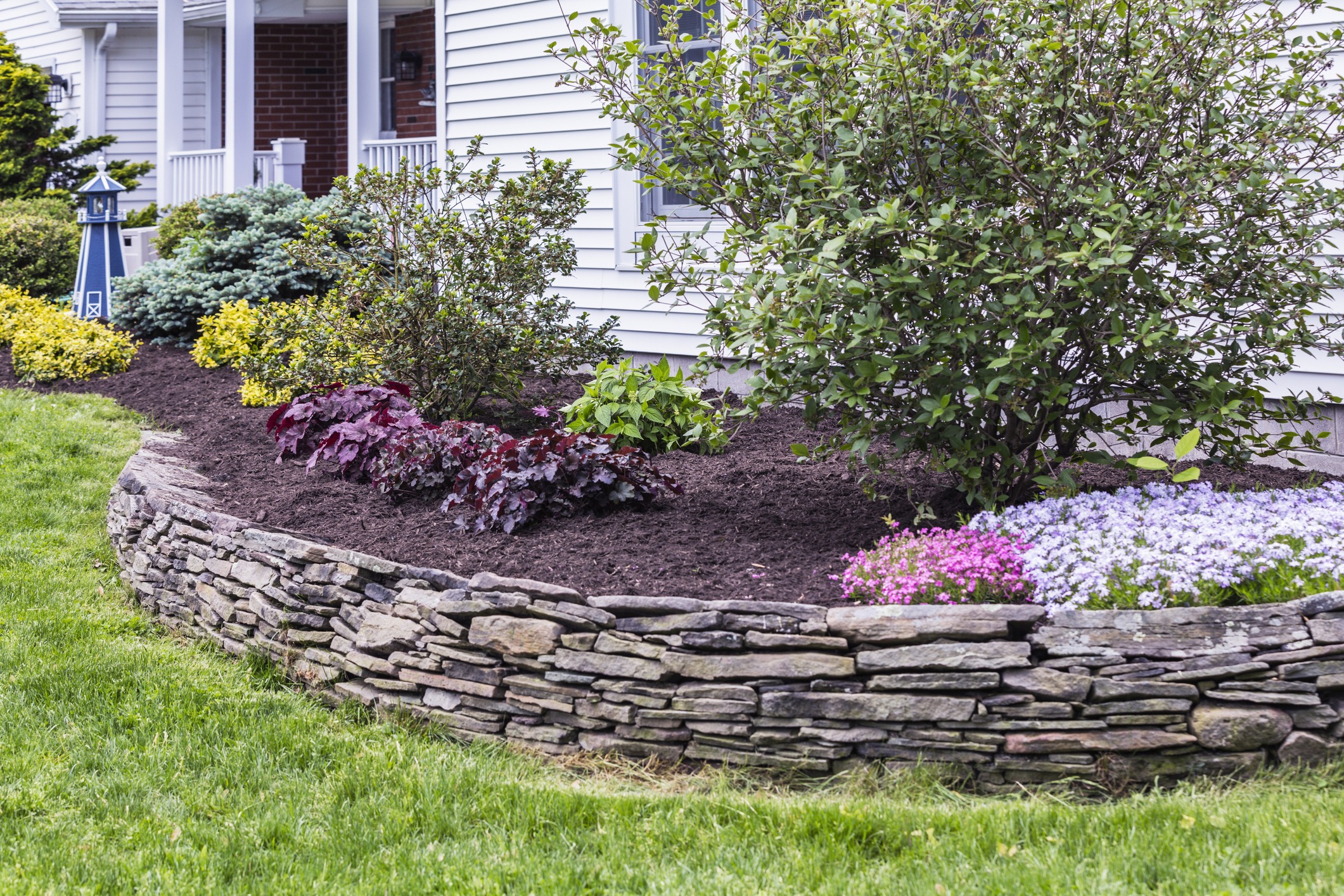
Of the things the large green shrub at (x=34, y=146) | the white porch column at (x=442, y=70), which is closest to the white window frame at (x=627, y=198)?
the white porch column at (x=442, y=70)

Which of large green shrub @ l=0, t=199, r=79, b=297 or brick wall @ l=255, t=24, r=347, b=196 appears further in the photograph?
brick wall @ l=255, t=24, r=347, b=196

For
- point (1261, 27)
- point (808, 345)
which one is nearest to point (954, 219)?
point (808, 345)

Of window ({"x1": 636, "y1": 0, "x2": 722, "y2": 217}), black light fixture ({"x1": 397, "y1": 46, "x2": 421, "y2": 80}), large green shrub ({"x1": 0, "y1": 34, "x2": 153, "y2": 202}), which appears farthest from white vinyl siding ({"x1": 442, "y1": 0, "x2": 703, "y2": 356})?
large green shrub ({"x1": 0, "y1": 34, "x2": 153, "y2": 202})

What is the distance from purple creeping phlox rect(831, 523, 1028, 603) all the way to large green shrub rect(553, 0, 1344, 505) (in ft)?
1.36

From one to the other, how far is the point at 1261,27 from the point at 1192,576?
206cm

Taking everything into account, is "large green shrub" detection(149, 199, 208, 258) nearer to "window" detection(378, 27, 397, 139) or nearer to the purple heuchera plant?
"window" detection(378, 27, 397, 139)

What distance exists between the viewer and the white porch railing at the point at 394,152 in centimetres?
1083

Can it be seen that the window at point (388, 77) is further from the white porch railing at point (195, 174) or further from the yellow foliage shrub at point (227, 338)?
the yellow foliage shrub at point (227, 338)

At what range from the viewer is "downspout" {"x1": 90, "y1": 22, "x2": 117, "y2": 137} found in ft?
54.5

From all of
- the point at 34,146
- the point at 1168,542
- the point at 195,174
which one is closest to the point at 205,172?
the point at 195,174

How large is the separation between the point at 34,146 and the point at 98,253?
19.2 feet

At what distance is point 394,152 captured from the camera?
442 inches

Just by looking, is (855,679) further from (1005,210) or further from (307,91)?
(307,91)

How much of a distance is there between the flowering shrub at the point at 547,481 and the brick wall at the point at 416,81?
10482mm
